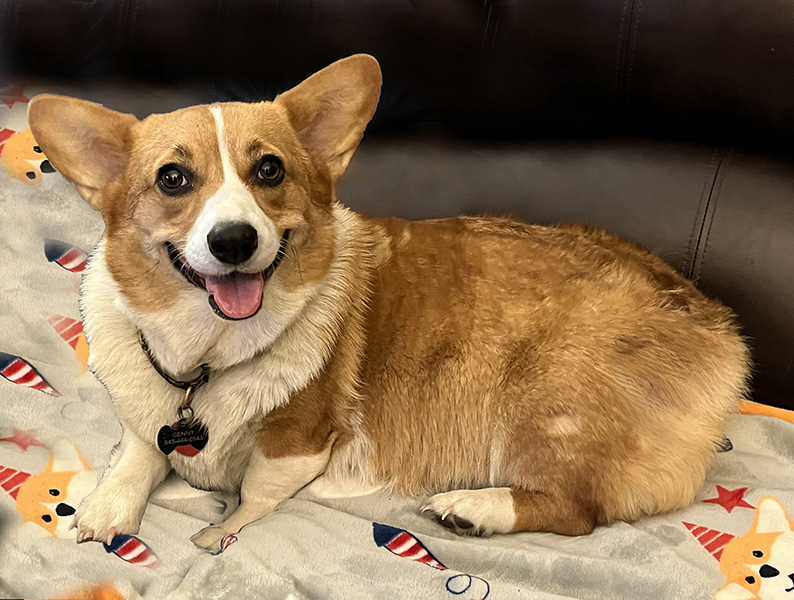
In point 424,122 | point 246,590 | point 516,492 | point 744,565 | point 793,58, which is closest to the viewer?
point 246,590

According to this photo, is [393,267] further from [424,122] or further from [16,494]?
[16,494]

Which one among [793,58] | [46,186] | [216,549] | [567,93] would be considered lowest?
[216,549]

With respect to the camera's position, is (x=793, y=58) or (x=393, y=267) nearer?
(x=393, y=267)

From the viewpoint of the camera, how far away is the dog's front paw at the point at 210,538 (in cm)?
164

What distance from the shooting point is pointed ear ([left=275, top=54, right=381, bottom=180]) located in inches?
65.1

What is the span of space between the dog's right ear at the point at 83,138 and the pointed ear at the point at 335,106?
34cm

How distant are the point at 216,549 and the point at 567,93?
60.1 inches

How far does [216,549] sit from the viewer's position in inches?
64.5

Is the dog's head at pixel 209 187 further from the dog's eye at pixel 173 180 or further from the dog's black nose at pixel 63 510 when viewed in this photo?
the dog's black nose at pixel 63 510

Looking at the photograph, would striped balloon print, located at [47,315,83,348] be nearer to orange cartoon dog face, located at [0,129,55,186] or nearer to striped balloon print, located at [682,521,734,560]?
orange cartoon dog face, located at [0,129,55,186]

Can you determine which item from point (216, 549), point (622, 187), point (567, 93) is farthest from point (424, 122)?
point (216, 549)

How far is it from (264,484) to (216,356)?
0.31 meters

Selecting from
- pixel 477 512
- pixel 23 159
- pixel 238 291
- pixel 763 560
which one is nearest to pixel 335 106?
pixel 238 291

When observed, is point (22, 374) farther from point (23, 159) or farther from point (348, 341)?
point (348, 341)
